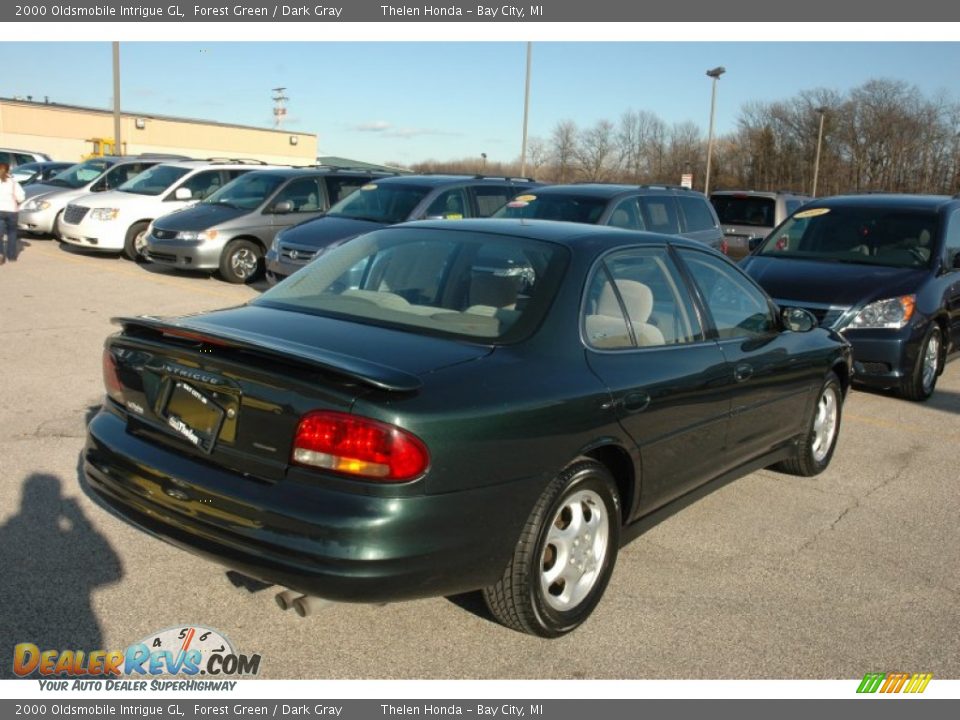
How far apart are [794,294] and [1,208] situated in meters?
12.3

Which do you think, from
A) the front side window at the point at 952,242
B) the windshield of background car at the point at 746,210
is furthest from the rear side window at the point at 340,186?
the front side window at the point at 952,242

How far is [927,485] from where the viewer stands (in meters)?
5.75

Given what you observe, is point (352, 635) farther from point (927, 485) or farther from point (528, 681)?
point (927, 485)

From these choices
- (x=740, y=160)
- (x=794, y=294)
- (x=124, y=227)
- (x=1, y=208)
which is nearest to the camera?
(x=794, y=294)

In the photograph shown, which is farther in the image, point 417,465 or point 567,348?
point 567,348

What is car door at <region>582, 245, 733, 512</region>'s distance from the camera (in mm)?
3773

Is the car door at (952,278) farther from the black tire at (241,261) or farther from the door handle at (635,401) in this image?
the black tire at (241,261)

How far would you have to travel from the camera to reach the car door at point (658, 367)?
3.77 m

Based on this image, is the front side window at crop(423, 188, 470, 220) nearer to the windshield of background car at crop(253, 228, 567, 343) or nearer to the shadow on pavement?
the windshield of background car at crop(253, 228, 567, 343)

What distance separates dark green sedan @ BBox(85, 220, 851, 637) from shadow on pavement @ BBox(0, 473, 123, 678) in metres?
0.45

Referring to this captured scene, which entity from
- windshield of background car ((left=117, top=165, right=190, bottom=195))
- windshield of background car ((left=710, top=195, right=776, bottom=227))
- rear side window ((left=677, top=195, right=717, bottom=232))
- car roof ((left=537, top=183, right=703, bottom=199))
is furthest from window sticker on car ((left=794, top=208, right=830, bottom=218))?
windshield of background car ((left=117, top=165, right=190, bottom=195))

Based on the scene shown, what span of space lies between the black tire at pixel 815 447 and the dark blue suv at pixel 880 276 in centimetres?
198

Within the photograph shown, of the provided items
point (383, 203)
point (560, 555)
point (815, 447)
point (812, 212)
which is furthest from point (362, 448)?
point (383, 203)

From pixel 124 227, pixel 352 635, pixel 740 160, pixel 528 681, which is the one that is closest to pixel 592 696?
pixel 528 681
